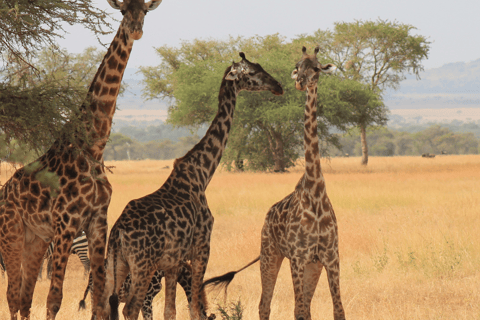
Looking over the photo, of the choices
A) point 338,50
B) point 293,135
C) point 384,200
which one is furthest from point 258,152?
point 384,200

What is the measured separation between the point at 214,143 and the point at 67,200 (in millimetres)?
2064

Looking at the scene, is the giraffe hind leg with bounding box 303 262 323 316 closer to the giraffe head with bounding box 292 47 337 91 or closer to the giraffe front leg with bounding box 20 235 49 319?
the giraffe head with bounding box 292 47 337 91

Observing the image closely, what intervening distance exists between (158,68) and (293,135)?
1625 cm

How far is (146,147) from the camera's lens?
108312mm

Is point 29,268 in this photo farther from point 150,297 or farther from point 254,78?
point 254,78

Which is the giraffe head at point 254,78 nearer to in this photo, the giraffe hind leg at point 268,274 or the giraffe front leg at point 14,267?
the giraffe hind leg at point 268,274

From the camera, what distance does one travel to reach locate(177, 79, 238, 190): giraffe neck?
611cm

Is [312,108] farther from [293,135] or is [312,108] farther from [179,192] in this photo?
[293,135]

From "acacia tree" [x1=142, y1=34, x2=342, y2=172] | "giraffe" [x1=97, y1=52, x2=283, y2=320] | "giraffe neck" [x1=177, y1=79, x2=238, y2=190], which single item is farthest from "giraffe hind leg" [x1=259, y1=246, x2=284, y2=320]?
"acacia tree" [x1=142, y1=34, x2=342, y2=172]

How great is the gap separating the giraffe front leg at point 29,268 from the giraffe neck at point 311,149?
2942mm

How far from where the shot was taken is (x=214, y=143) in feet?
20.8

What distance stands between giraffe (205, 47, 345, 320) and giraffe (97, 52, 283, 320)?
0.77 m

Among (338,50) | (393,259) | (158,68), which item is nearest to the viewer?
(393,259)

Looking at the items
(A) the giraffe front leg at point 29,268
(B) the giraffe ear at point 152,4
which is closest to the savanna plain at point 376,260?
(A) the giraffe front leg at point 29,268
